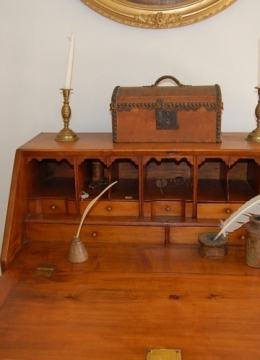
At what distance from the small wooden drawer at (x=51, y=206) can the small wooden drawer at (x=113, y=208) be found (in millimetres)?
48

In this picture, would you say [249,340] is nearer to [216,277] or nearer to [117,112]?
[216,277]

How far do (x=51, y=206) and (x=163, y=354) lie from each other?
0.77 m

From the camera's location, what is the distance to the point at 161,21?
167 cm

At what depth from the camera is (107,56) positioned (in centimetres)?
176

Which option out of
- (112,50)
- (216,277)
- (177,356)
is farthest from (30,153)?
(177,356)

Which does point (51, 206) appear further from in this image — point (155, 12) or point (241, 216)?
point (155, 12)

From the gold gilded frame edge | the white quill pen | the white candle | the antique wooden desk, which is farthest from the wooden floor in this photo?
the gold gilded frame edge

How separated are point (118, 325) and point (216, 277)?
1.21 feet

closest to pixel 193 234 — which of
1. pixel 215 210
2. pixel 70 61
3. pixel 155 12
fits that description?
pixel 215 210

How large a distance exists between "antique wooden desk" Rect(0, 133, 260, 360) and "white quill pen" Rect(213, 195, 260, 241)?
10 centimetres

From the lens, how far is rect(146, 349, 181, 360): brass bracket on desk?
91 centimetres

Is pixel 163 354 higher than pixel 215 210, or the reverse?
pixel 215 210

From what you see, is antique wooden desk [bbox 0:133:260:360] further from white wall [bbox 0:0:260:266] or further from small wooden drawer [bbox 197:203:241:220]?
white wall [bbox 0:0:260:266]

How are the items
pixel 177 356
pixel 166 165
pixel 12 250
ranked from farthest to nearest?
pixel 166 165 < pixel 12 250 < pixel 177 356
